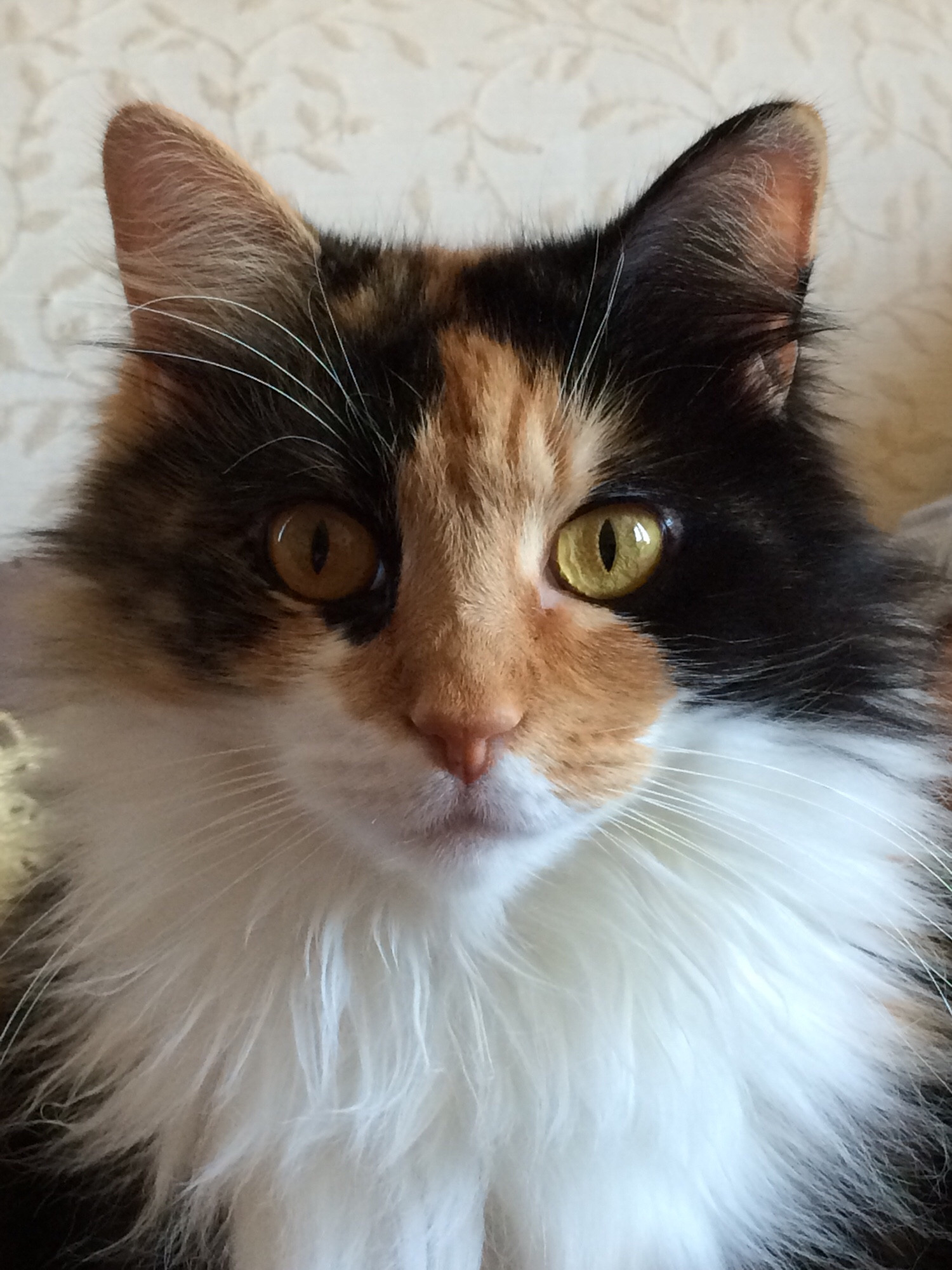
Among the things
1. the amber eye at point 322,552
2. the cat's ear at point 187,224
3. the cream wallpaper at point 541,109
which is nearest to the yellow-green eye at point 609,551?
the amber eye at point 322,552

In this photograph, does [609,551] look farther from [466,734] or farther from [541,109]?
[541,109]

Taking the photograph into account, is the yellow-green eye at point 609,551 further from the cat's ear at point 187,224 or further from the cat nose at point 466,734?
the cat's ear at point 187,224

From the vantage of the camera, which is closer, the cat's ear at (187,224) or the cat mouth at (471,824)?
the cat mouth at (471,824)

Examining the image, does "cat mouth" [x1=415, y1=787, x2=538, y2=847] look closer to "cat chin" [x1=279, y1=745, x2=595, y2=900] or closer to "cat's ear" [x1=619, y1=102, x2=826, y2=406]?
"cat chin" [x1=279, y1=745, x2=595, y2=900]

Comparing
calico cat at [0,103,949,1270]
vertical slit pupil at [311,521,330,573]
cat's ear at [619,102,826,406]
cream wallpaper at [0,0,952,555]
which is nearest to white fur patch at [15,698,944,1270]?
calico cat at [0,103,949,1270]

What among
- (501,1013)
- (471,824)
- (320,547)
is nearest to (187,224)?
(320,547)
